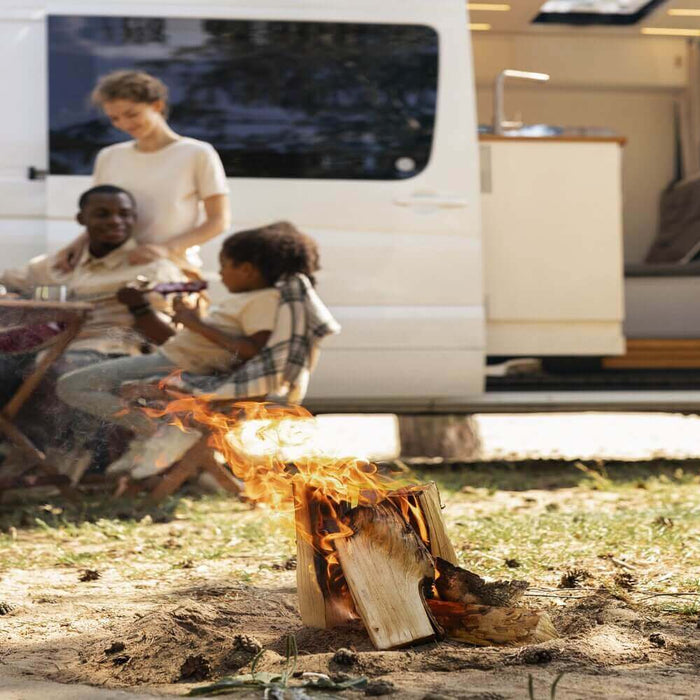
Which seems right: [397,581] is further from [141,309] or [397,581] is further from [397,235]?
[397,235]

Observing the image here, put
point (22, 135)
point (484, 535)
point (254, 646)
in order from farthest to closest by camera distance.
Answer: point (22, 135)
point (484, 535)
point (254, 646)

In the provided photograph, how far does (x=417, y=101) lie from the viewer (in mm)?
5234

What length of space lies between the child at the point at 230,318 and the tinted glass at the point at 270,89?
1.86ft

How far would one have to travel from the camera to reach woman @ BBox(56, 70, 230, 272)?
475cm

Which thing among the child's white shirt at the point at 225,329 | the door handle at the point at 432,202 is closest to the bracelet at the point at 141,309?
the child's white shirt at the point at 225,329

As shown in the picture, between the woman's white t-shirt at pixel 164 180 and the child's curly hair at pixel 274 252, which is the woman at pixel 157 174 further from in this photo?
the child's curly hair at pixel 274 252

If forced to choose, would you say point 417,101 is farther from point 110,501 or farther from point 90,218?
point 110,501

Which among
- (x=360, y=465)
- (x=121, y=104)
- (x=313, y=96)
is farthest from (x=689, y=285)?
(x=360, y=465)

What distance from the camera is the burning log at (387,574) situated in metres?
2.37

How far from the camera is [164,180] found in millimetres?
4793

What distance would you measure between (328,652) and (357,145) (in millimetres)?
3254

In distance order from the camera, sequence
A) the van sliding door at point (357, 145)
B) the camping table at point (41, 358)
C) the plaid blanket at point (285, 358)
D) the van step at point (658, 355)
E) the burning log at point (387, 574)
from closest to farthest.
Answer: the burning log at point (387, 574), the camping table at point (41, 358), the plaid blanket at point (285, 358), the van sliding door at point (357, 145), the van step at point (658, 355)

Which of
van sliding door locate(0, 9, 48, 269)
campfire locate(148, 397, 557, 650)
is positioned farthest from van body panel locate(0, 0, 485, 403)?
campfire locate(148, 397, 557, 650)

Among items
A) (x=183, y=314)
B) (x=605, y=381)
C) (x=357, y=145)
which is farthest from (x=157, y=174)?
(x=605, y=381)
